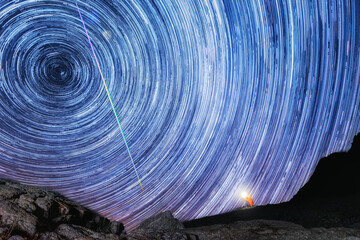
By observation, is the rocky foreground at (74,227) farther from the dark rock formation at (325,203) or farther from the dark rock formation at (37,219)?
the dark rock formation at (325,203)

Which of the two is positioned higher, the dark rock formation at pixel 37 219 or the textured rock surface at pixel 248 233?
the dark rock formation at pixel 37 219

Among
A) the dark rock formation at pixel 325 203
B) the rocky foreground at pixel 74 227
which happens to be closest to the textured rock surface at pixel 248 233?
the rocky foreground at pixel 74 227

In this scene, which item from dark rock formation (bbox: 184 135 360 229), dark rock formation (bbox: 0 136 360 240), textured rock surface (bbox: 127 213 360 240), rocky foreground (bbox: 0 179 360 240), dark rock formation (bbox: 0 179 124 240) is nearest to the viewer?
dark rock formation (bbox: 0 179 124 240)

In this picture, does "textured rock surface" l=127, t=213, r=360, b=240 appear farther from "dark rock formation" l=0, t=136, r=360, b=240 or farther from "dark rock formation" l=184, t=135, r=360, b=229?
"dark rock formation" l=184, t=135, r=360, b=229

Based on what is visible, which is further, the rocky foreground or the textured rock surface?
the textured rock surface

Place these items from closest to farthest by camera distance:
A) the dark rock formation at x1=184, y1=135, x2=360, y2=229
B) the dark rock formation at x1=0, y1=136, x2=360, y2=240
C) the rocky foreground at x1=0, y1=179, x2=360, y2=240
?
the rocky foreground at x1=0, y1=179, x2=360, y2=240 < the dark rock formation at x1=0, y1=136, x2=360, y2=240 < the dark rock formation at x1=184, y1=135, x2=360, y2=229

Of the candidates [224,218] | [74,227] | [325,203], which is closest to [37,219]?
[74,227]

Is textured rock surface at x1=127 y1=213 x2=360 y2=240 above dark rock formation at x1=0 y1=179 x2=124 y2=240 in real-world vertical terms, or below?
below

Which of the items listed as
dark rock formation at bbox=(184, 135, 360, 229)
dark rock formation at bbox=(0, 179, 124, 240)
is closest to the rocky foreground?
dark rock formation at bbox=(0, 179, 124, 240)
